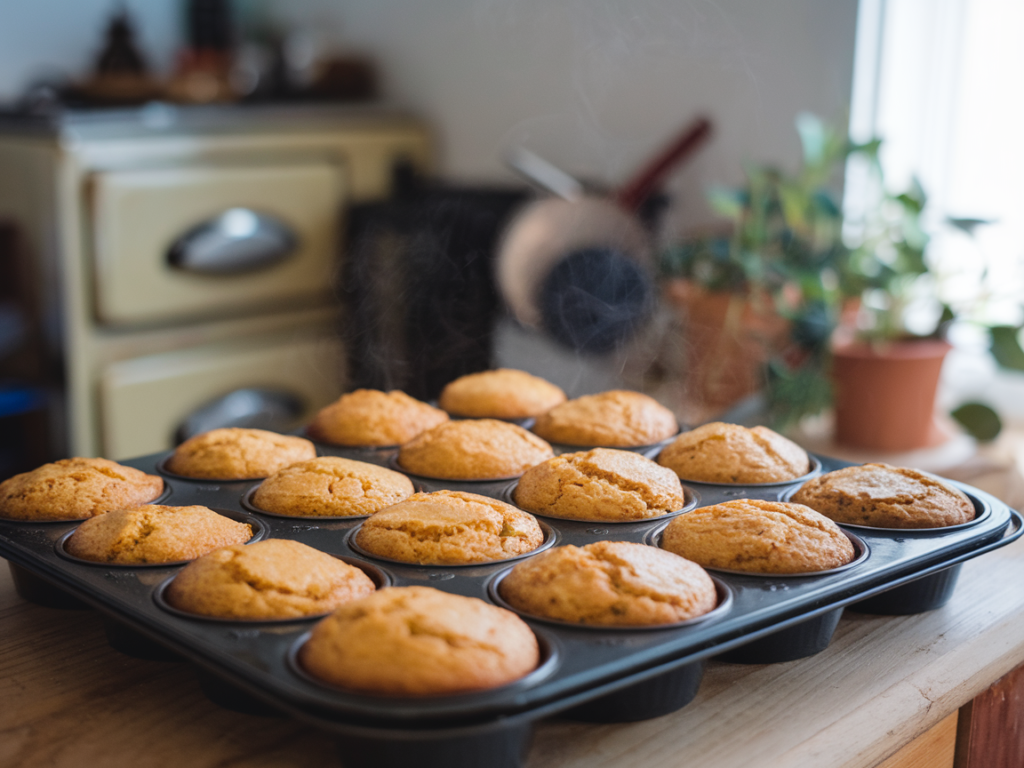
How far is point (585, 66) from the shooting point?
2551mm

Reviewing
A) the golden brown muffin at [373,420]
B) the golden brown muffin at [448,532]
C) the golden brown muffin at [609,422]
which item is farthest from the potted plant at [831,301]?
the golden brown muffin at [448,532]

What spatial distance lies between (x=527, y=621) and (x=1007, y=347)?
4.31 feet

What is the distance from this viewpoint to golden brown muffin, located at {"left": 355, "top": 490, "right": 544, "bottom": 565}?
1.02 m

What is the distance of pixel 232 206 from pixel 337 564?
1926 mm

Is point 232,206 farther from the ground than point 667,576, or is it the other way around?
point 232,206

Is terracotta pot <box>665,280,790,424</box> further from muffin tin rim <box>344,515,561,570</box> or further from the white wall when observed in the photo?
muffin tin rim <box>344,515,561,570</box>

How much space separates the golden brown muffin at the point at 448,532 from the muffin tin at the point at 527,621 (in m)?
0.02

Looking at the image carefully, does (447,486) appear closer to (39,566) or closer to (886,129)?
(39,566)

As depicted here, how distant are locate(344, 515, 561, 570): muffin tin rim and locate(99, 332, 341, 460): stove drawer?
1331 millimetres

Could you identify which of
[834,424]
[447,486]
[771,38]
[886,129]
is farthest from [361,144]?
[447,486]

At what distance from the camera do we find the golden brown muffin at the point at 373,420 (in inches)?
57.2

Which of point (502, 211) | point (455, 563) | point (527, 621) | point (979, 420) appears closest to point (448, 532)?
point (455, 563)

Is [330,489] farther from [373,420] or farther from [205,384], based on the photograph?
[205,384]

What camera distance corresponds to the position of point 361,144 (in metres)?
2.99
